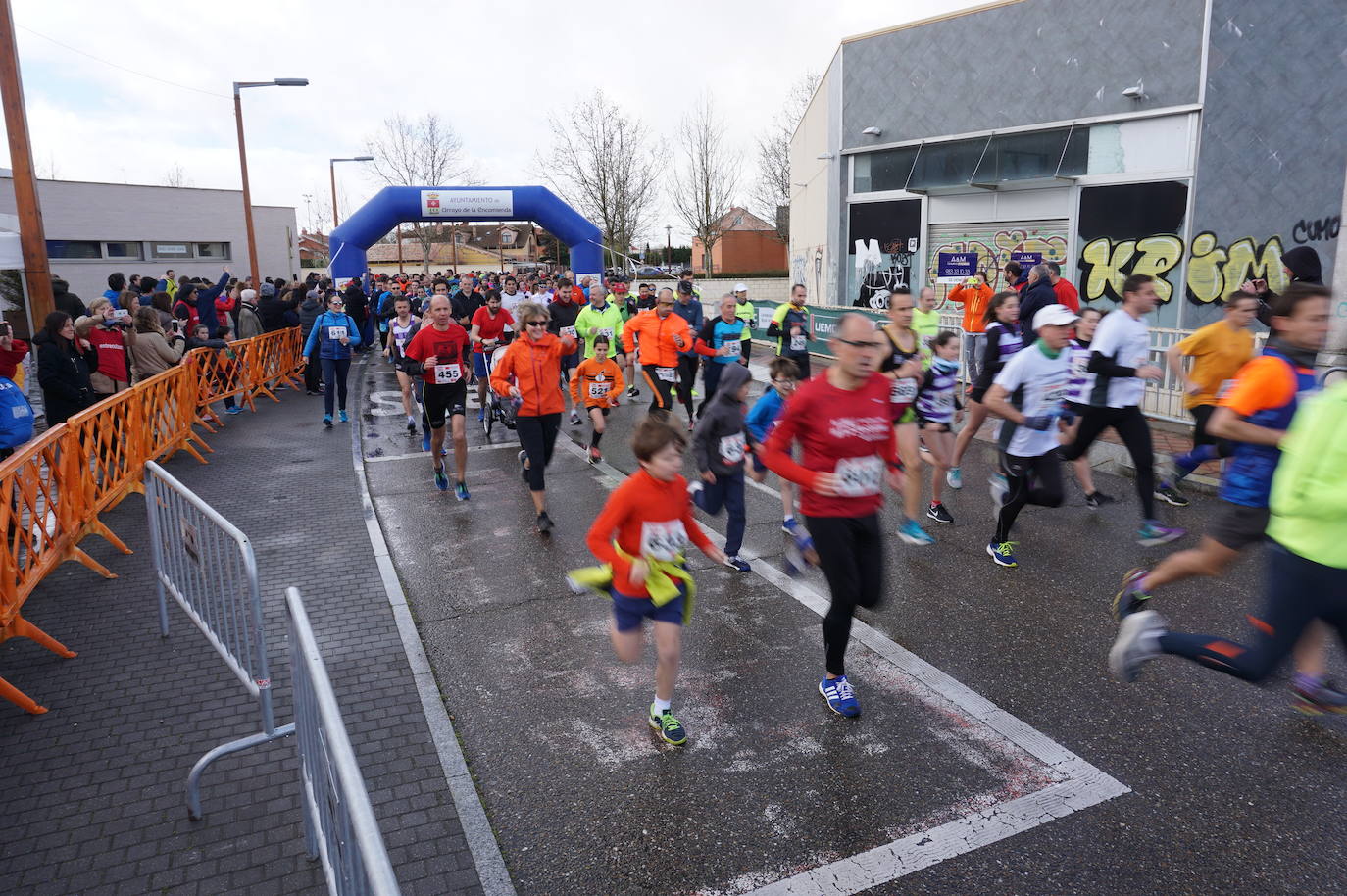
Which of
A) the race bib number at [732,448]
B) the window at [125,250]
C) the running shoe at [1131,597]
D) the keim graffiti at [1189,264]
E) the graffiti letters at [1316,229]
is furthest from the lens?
the window at [125,250]

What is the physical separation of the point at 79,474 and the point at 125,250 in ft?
132

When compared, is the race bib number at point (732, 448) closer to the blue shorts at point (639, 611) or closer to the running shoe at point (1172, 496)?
the blue shorts at point (639, 611)

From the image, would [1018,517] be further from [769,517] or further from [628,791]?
[628,791]

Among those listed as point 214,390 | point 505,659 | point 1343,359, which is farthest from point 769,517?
point 214,390

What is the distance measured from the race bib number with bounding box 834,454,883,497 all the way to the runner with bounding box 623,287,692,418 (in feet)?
21.4

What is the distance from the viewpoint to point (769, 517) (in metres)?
7.81

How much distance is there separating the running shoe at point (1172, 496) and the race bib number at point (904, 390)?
2583 millimetres

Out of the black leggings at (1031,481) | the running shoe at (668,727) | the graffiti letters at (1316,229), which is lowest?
the running shoe at (668,727)

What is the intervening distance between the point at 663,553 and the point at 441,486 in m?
5.56

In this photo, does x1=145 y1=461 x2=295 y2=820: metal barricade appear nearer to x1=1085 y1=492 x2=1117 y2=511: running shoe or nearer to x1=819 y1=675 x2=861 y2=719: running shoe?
x1=819 y1=675 x2=861 y2=719: running shoe

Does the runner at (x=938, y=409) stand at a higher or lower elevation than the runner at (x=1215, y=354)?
lower

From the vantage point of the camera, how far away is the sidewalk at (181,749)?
339 cm

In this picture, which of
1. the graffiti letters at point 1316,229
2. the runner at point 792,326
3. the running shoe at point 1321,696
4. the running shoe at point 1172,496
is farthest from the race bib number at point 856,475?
the graffiti letters at point 1316,229

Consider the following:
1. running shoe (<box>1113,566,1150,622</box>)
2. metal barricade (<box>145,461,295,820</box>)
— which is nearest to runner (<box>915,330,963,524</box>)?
running shoe (<box>1113,566,1150,622</box>)
